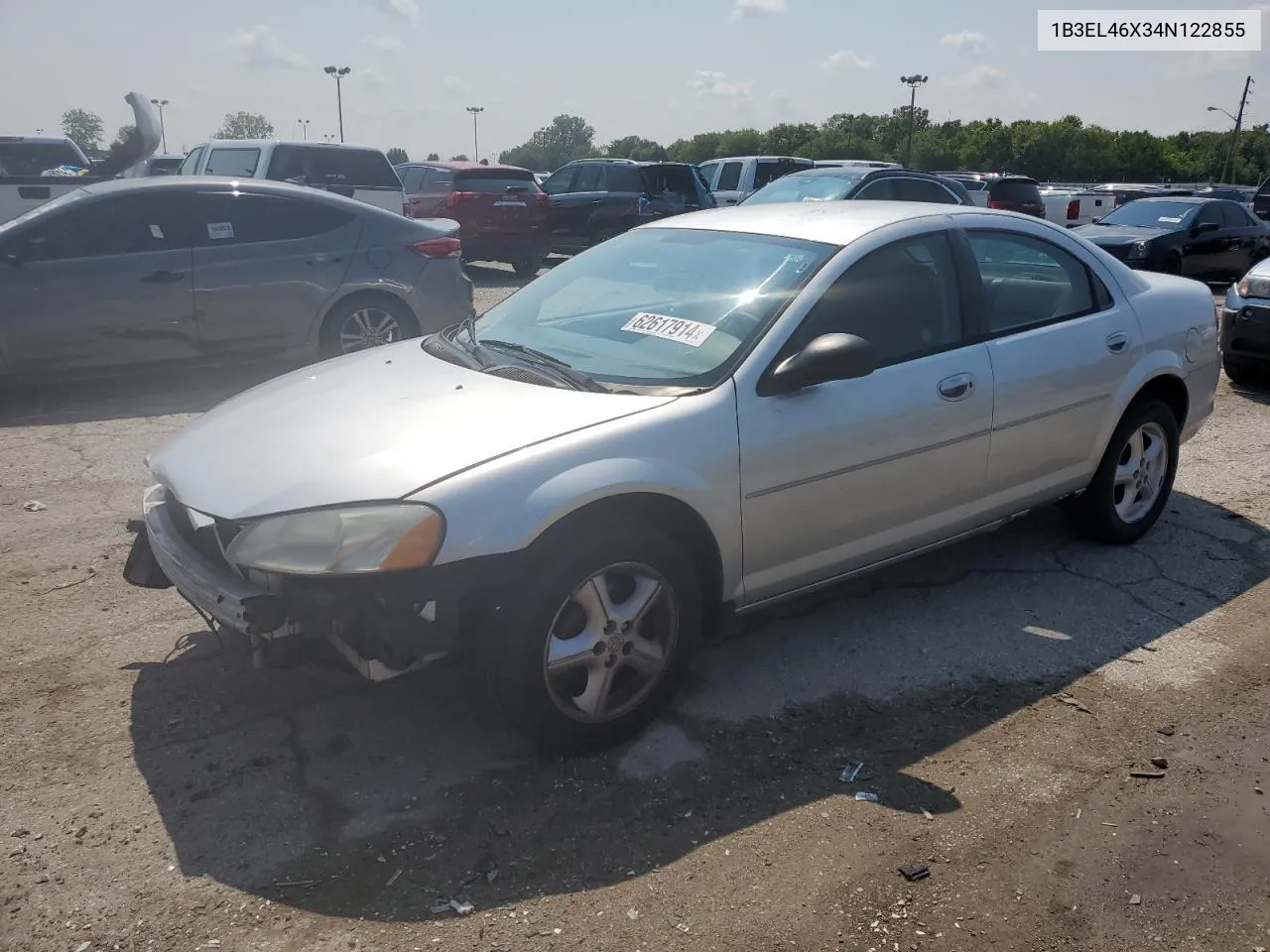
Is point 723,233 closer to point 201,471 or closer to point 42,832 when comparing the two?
point 201,471

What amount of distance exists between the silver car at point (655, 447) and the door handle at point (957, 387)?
13 millimetres

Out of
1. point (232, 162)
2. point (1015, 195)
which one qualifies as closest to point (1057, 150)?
point (1015, 195)

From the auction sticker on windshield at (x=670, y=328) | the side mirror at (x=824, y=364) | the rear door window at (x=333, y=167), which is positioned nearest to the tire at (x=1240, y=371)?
the side mirror at (x=824, y=364)

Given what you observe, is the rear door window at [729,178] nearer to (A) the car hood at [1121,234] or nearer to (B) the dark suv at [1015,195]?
(B) the dark suv at [1015,195]

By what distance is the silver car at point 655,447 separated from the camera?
293cm

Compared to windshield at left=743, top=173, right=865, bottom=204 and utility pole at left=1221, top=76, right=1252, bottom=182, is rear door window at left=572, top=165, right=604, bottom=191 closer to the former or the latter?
windshield at left=743, top=173, right=865, bottom=204

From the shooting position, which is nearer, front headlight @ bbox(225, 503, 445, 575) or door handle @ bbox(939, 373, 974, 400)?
front headlight @ bbox(225, 503, 445, 575)

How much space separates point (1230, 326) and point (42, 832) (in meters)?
8.96

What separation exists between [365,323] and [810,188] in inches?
281

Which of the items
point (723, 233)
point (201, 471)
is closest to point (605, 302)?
point (723, 233)

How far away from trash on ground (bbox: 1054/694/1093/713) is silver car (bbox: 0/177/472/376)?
5811 millimetres

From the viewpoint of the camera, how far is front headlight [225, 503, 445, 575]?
2.85 m

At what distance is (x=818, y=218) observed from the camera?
4.19 m

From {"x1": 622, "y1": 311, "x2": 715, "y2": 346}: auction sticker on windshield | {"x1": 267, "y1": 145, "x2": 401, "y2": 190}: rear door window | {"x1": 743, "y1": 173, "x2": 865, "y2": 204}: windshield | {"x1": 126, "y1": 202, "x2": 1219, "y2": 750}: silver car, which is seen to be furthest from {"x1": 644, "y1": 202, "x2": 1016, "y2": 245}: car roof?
{"x1": 267, "y1": 145, "x2": 401, "y2": 190}: rear door window
